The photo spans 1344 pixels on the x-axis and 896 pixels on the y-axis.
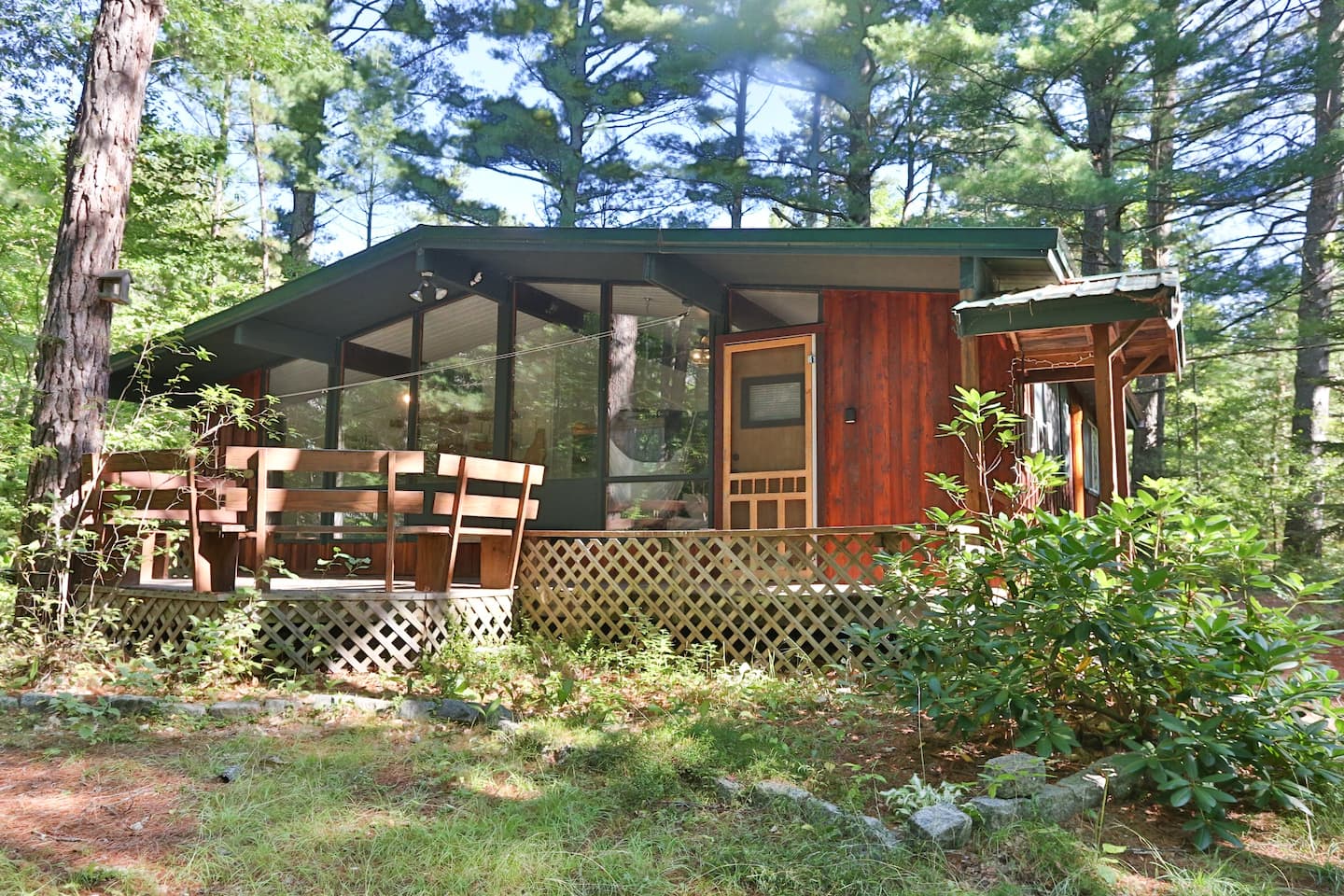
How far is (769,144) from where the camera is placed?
17672mm

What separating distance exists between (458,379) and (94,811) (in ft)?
19.7

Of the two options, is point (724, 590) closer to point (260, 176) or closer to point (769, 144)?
point (769, 144)

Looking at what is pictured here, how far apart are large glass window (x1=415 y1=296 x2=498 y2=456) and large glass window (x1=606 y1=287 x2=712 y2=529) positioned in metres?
1.44

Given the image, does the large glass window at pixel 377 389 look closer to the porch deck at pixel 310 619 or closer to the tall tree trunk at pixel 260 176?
the porch deck at pixel 310 619

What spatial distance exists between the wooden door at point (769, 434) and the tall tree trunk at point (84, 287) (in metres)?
4.67

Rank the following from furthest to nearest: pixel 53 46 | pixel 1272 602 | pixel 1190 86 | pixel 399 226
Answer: pixel 399 226, pixel 1190 86, pixel 53 46, pixel 1272 602

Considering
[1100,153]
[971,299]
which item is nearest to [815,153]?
[1100,153]

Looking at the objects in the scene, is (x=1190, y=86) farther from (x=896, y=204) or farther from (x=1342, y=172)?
(x=896, y=204)

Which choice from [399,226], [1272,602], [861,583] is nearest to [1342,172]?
[1272,602]

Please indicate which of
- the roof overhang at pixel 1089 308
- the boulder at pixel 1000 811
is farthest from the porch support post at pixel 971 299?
the boulder at pixel 1000 811

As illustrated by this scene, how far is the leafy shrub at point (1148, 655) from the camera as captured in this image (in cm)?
333

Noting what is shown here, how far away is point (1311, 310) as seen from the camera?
13.5 metres

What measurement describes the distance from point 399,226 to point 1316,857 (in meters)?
20.8

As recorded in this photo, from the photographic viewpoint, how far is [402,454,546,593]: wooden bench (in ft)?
20.1
